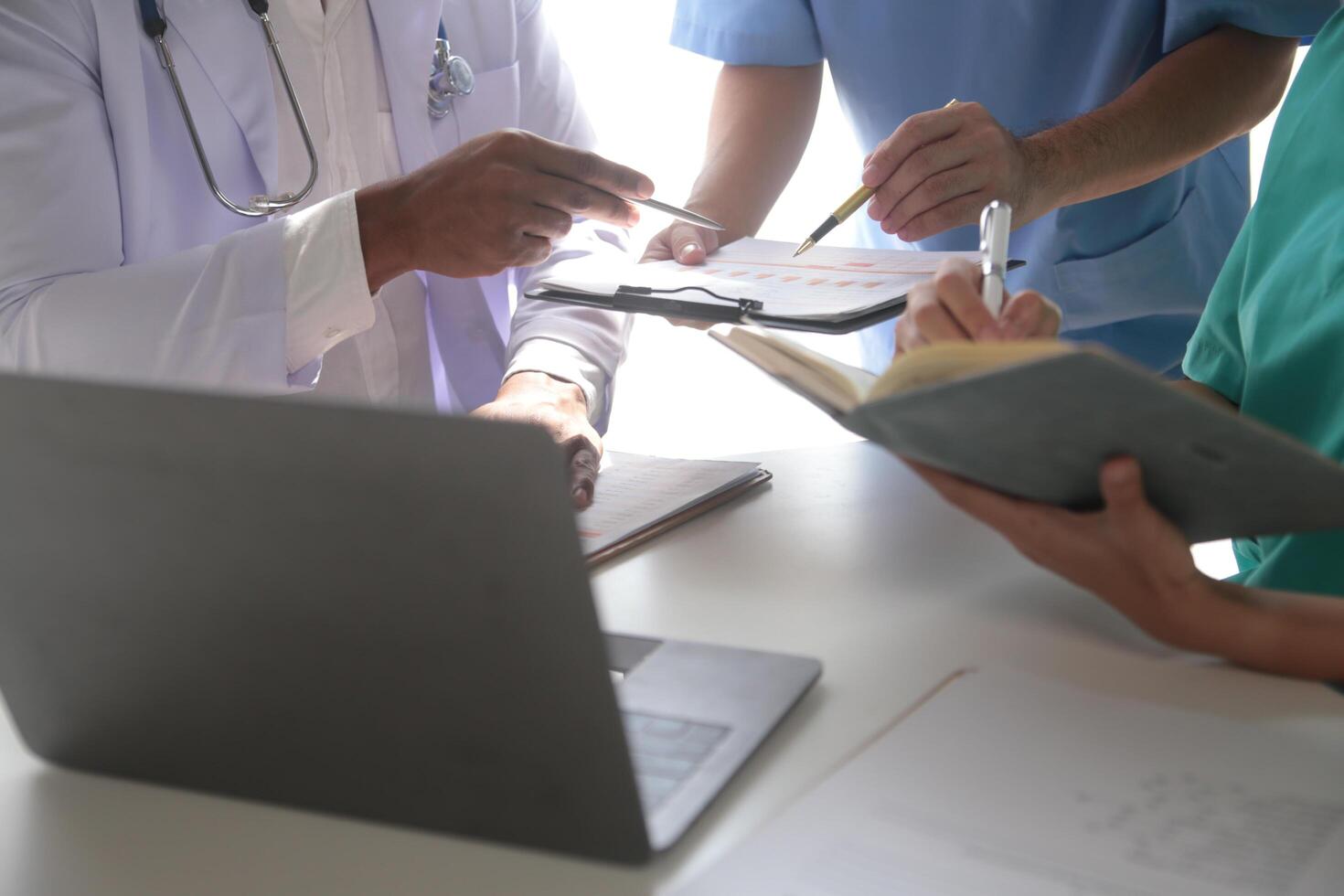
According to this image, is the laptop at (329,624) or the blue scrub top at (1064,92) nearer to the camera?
the laptop at (329,624)

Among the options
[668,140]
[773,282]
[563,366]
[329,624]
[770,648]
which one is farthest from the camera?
[668,140]

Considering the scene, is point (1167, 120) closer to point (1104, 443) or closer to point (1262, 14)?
point (1262, 14)

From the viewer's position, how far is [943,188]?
129 cm

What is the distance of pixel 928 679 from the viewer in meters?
0.70

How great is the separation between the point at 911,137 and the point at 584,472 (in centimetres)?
50

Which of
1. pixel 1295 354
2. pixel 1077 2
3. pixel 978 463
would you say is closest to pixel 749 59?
pixel 1077 2

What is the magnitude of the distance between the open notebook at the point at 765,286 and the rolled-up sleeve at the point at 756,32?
18.0 inches

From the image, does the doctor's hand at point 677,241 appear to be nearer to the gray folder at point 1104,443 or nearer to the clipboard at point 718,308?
the clipboard at point 718,308

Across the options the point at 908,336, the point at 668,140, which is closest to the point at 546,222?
the point at 908,336

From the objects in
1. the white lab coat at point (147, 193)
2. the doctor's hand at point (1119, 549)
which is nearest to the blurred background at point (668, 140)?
the white lab coat at point (147, 193)

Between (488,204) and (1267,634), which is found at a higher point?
(488,204)

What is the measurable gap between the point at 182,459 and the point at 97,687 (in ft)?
0.60

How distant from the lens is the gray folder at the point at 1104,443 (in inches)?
21.5

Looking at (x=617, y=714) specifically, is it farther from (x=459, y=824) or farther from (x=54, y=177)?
(x=54, y=177)
